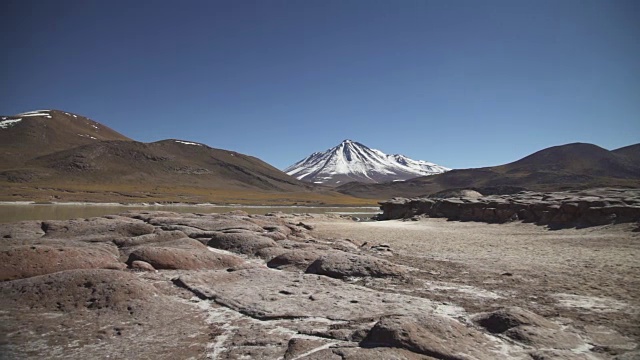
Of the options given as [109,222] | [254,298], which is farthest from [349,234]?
[254,298]

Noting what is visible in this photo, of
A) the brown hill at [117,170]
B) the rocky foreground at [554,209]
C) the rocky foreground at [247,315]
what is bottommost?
the rocky foreground at [247,315]

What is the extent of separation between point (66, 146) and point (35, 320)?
159 meters

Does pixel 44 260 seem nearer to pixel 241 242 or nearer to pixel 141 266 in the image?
pixel 141 266

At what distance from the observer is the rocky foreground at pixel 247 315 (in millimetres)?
→ 5219

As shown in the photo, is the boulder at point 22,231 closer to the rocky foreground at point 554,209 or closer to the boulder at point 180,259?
the boulder at point 180,259

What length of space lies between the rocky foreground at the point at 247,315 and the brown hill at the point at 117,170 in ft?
218

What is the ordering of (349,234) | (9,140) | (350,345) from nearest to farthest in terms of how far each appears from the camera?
(350,345)
(349,234)
(9,140)

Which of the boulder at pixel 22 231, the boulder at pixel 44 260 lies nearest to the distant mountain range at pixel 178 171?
the boulder at pixel 22 231

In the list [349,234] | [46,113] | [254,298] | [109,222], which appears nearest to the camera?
[254,298]

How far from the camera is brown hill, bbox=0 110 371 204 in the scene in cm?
8344

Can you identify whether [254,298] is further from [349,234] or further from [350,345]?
[349,234]

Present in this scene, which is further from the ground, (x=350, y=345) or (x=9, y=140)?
(x=9, y=140)

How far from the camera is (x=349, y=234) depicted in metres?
24.6

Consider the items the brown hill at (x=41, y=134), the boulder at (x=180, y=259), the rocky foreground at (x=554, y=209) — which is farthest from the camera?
the brown hill at (x=41, y=134)
